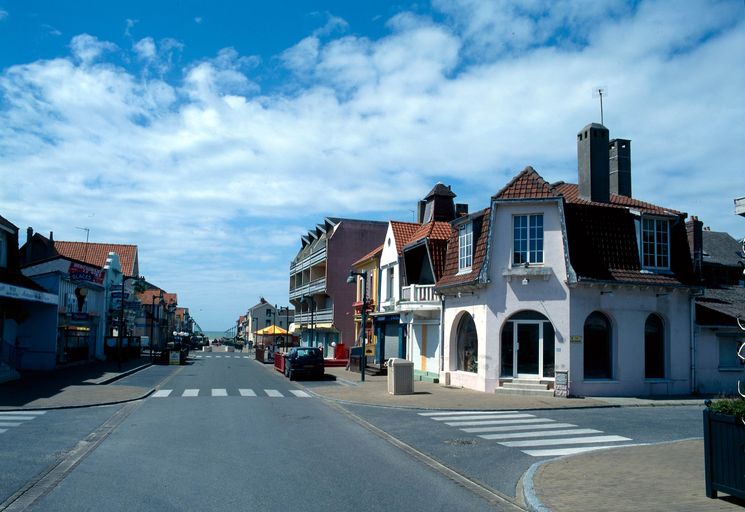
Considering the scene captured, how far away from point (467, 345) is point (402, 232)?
10.1 m

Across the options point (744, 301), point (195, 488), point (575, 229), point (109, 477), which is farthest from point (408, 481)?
point (744, 301)

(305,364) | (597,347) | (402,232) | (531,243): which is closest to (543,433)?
(597,347)

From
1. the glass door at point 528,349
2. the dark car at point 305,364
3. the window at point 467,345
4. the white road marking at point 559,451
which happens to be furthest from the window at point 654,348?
the dark car at point 305,364

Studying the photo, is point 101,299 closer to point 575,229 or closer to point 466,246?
point 466,246

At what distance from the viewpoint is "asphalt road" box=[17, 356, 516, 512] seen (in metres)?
8.11

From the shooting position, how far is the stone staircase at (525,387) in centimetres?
2161

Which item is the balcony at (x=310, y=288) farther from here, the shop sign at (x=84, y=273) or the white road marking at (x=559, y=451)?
the white road marking at (x=559, y=451)

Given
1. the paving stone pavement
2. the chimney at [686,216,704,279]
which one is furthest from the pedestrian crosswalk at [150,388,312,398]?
the chimney at [686,216,704,279]

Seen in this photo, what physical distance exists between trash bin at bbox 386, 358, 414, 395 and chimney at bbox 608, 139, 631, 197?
1143 cm

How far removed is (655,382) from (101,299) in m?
34.5

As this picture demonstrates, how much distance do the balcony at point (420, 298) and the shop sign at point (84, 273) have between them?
59.7 feet

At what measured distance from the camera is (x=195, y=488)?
28.7 ft

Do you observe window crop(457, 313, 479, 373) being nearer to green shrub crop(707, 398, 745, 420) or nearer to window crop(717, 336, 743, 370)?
window crop(717, 336, 743, 370)

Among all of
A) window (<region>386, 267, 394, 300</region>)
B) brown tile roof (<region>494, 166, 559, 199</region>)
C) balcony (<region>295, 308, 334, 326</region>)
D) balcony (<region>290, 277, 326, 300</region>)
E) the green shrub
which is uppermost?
brown tile roof (<region>494, 166, 559, 199</region>)
